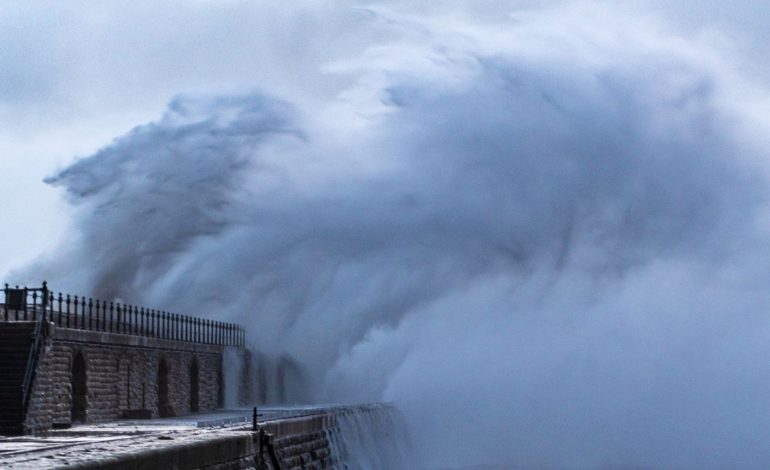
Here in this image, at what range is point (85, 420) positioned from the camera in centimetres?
3148

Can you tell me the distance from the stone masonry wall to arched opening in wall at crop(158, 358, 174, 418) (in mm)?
130

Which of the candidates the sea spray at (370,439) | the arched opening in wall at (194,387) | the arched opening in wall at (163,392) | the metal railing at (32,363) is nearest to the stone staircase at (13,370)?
the metal railing at (32,363)

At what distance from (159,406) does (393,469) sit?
5.89 metres

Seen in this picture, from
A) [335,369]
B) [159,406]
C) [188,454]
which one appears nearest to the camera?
[188,454]

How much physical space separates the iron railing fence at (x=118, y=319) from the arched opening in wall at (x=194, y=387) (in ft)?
2.80

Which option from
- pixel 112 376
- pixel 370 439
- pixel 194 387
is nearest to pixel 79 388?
pixel 112 376

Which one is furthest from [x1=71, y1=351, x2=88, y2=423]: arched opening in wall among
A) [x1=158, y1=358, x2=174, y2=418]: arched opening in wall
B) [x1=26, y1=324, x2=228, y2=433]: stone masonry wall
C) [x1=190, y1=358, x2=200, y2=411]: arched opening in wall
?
[x1=190, y1=358, x2=200, y2=411]: arched opening in wall

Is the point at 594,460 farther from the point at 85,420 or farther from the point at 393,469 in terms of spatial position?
the point at 85,420

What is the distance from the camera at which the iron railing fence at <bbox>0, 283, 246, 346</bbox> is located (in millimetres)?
30844

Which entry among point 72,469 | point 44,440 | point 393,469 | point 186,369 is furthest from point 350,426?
point 72,469

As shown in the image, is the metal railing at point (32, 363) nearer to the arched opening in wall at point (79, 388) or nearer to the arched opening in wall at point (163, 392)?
the arched opening in wall at point (79, 388)

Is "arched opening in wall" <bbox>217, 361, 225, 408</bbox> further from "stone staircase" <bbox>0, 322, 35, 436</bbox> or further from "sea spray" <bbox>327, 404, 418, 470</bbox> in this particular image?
"stone staircase" <bbox>0, 322, 35, 436</bbox>

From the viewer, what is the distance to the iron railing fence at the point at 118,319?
3084 centimetres

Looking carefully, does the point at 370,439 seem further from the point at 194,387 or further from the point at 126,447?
the point at 126,447
